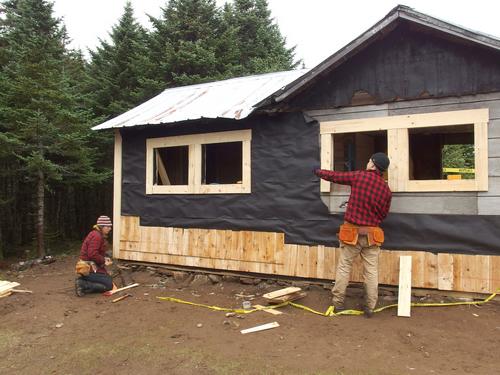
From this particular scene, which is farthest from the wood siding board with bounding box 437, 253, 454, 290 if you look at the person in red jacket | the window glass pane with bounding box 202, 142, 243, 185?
the window glass pane with bounding box 202, 142, 243, 185

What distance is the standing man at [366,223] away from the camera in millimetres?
5852

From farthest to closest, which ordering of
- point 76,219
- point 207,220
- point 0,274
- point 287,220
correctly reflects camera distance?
point 76,219 → point 0,274 → point 207,220 → point 287,220

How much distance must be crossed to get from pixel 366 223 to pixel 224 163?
6.37 meters

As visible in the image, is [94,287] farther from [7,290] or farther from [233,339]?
[233,339]

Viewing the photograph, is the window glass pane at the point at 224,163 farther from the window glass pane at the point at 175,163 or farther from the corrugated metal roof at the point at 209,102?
the corrugated metal roof at the point at 209,102

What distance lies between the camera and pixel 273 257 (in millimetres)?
7562

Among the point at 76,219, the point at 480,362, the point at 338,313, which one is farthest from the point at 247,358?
the point at 76,219

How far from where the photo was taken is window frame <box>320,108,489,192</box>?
5992 millimetres

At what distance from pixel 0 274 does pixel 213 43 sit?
12.2 m

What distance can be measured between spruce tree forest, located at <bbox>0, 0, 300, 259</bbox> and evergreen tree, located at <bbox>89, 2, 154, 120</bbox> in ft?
0.14

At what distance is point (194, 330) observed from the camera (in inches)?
223

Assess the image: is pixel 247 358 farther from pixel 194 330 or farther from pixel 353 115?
pixel 353 115

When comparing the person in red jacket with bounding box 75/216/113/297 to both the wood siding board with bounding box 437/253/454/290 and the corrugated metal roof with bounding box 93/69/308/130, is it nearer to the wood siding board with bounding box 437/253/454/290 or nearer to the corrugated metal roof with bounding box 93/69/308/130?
the corrugated metal roof with bounding box 93/69/308/130

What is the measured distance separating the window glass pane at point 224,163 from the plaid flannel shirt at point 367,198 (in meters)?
5.83
